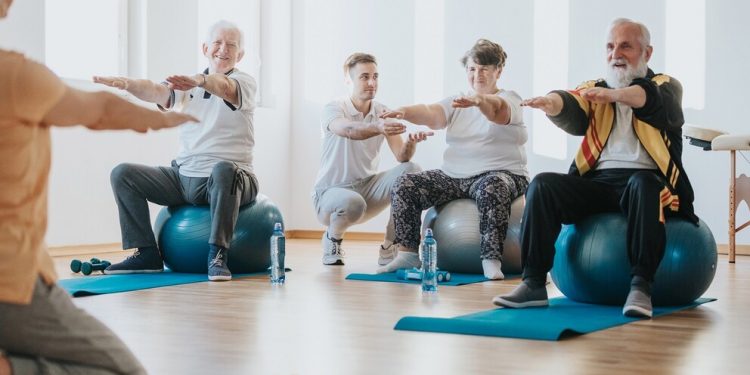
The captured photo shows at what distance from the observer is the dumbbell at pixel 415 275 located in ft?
14.4

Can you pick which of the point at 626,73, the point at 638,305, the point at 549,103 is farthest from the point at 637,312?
the point at 626,73

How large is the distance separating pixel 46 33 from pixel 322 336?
3.81 meters

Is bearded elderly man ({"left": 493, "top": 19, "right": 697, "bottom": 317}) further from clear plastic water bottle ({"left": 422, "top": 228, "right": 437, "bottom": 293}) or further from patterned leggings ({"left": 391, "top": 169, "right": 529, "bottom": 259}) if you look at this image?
patterned leggings ({"left": 391, "top": 169, "right": 529, "bottom": 259})

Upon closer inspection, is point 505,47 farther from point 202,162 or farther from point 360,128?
point 202,162

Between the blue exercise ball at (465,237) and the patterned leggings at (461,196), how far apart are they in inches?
2.3

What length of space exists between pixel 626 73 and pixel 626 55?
66mm

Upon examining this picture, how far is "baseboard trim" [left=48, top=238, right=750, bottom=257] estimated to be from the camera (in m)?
5.88

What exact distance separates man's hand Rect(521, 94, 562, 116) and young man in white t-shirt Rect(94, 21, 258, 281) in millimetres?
1638

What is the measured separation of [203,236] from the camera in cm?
458

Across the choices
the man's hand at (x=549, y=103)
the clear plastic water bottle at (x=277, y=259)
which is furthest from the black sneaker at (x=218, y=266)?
the man's hand at (x=549, y=103)

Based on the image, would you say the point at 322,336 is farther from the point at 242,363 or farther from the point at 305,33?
the point at 305,33

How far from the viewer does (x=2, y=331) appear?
153cm

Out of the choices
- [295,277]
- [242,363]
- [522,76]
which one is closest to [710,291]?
[295,277]

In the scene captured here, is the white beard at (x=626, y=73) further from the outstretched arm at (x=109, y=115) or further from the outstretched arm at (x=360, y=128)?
the outstretched arm at (x=109, y=115)
